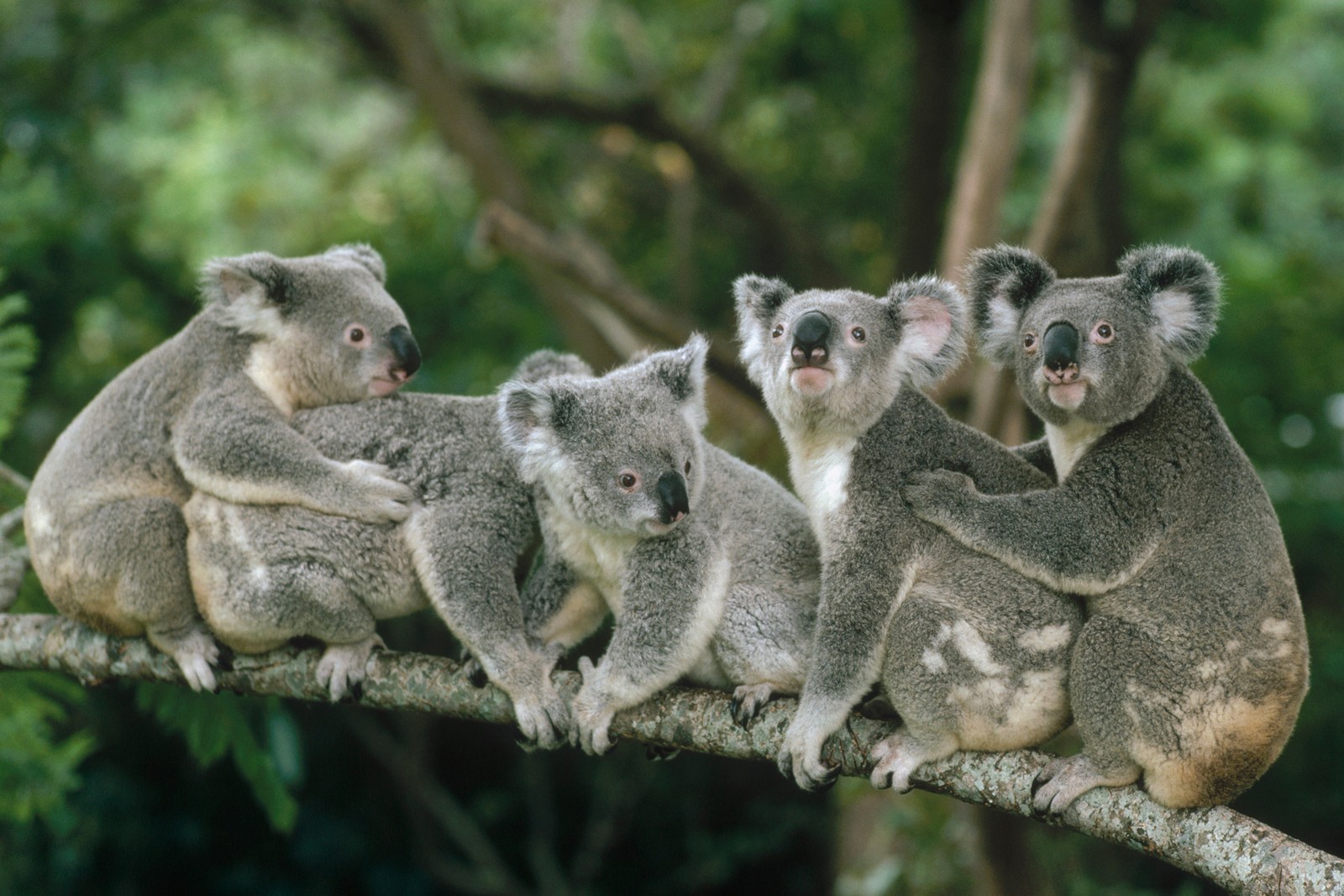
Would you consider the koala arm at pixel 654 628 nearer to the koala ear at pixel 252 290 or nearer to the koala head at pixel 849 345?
the koala head at pixel 849 345

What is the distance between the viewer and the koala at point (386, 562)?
3.33 metres

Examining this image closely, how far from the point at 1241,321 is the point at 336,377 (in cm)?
571

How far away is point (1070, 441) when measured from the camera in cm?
309

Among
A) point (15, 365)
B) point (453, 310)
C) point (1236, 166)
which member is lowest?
point (453, 310)

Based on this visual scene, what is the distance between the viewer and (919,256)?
7.83 metres

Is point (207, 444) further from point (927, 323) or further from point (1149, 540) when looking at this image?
point (1149, 540)

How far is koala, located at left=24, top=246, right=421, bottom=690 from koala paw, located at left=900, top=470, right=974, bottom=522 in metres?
1.48

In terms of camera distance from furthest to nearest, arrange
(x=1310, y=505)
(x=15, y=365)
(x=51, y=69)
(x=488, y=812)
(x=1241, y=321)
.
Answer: (x=488, y=812) < (x=51, y=69) < (x=1310, y=505) < (x=1241, y=321) < (x=15, y=365)

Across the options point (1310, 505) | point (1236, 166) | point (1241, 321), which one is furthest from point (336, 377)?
point (1236, 166)

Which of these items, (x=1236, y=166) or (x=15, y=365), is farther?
(x=1236, y=166)

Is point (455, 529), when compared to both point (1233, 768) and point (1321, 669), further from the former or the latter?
point (1321, 669)

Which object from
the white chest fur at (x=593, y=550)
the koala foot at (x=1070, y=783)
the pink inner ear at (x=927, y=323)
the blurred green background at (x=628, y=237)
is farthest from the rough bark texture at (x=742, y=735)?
the blurred green background at (x=628, y=237)

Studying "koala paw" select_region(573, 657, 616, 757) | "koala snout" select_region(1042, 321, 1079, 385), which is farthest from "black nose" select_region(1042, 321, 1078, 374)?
"koala paw" select_region(573, 657, 616, 757)

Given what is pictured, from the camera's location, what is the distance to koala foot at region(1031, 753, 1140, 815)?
273 centimetres
